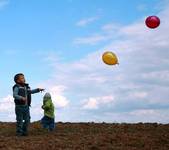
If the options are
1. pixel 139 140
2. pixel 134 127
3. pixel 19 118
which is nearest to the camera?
pixel 139 140

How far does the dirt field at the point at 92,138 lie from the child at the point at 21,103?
0.44 meters

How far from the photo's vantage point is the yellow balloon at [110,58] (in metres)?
16.9

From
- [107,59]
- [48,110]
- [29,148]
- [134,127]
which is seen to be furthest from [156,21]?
[29,148]

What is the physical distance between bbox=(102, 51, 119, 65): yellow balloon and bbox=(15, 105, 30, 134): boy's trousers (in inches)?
126

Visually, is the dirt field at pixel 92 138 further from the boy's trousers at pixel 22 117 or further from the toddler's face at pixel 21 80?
the toddler's face at pixel 21 80

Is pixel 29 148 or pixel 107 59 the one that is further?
pixel 107 59

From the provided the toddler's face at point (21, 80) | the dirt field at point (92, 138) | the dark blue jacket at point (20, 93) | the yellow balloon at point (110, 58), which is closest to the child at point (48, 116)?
the dirt field at point (92, 138)

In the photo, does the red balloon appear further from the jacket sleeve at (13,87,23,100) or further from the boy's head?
the jacket sleeve at (13,87,23,100)

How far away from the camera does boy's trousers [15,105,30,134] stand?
16109 mm

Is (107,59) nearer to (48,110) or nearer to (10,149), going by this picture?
(48,110)

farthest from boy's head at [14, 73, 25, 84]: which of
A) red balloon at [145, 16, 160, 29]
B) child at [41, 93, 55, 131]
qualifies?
red balloon at [145, 16, 160, 29]

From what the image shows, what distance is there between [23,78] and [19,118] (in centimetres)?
134

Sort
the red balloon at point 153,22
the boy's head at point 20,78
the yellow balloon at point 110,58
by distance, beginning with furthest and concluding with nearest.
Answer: the red balloon at point 153,22 < the yellow balloon at point 110,58 < the boy's head at point 20,78

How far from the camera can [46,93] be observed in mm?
18094
